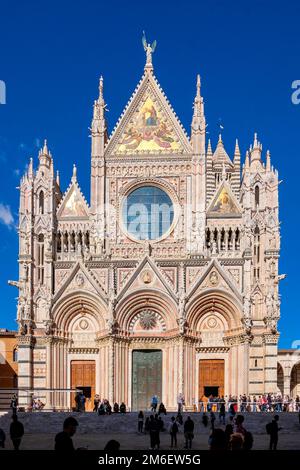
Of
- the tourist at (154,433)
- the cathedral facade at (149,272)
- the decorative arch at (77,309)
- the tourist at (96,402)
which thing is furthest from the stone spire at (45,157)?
the tourist at (154,433)

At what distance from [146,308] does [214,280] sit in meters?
4.19

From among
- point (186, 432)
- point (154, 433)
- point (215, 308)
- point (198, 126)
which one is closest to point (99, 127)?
point (198, 126)

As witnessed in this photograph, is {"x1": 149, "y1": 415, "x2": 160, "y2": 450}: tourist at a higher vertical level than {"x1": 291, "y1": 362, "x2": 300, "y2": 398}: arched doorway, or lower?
higher

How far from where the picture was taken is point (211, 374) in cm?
4381

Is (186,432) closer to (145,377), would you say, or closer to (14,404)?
(14,404)

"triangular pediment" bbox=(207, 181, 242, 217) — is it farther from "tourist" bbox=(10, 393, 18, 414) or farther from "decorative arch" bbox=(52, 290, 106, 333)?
"tourist" bbox=(10, 393, 18, 414)

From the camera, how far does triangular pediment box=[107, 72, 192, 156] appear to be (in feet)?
151

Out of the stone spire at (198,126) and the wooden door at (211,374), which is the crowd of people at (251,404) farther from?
the stone spire at (198,126)

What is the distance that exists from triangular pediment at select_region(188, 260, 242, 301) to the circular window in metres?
3.60

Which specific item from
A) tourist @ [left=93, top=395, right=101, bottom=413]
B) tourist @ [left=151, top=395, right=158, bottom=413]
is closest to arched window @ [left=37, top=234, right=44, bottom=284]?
tourist @ [left=93, top=395, right=101, bottom=413]

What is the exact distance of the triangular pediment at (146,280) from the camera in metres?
43.8
